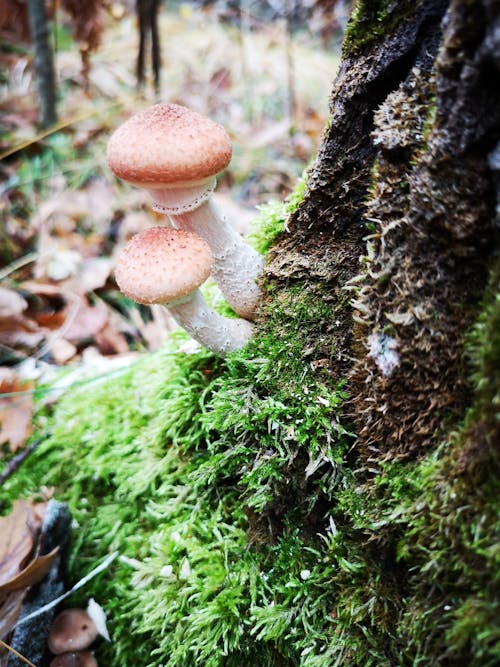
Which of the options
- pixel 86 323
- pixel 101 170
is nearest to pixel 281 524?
pixel 86 323

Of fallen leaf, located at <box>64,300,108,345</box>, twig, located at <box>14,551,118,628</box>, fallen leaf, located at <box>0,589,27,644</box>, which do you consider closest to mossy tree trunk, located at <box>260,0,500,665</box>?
twig, located at <box>14,551,118,628</box>

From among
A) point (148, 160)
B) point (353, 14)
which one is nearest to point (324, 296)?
point (148, 160)

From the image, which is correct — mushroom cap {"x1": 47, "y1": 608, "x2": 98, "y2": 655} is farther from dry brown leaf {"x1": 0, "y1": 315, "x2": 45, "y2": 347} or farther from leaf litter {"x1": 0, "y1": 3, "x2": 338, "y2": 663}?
dry brown leaf {"x1": 0, "y1": 315, "x2": 45, "y2": 347}

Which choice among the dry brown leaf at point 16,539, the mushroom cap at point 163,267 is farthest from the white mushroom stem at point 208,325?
the dry brown leaf at point 16,539

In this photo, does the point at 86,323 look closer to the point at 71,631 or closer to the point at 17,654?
the point at 71,631

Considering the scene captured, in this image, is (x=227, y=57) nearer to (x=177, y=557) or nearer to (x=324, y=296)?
(x=324, y=296)

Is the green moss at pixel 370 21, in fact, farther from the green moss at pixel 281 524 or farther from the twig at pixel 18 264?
the twig at pixel 18 264

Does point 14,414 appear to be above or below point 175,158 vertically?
below

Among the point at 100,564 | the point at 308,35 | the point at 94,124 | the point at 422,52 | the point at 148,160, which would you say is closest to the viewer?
the point at 422,52

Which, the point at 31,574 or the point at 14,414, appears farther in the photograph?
the point at 14,414
